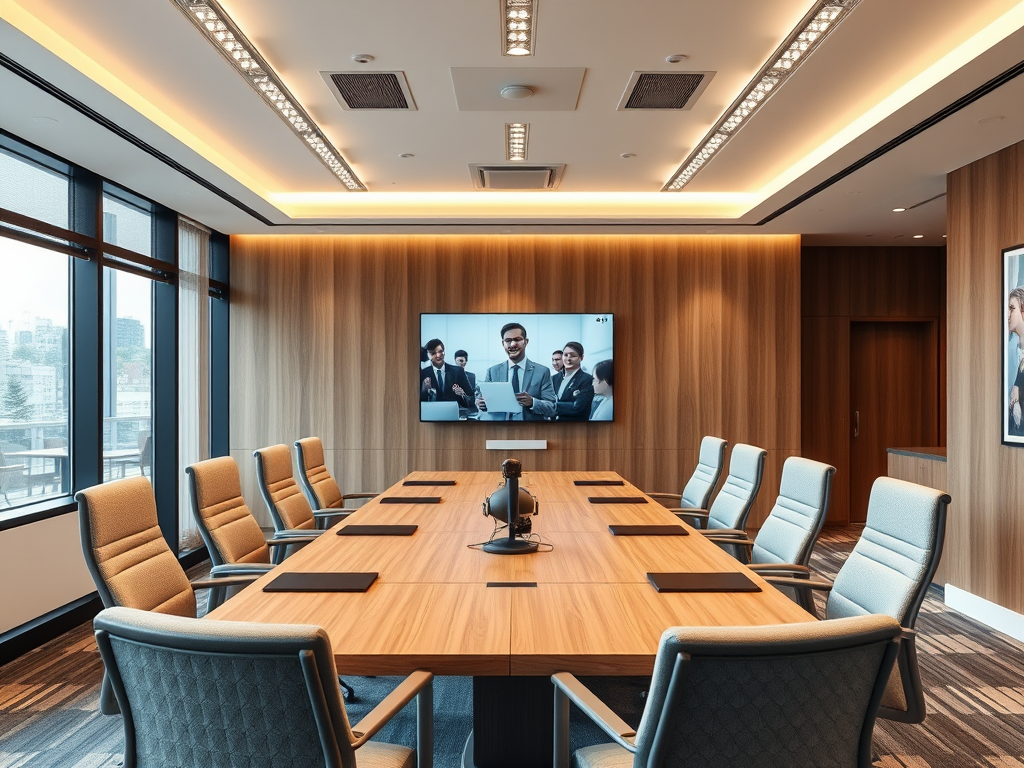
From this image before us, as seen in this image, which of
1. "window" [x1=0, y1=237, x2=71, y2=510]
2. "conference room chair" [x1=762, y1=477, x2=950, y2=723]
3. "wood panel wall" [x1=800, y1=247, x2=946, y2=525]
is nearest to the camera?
"conference room chair" [x1=762, y1=477, x2=950, y2=723]

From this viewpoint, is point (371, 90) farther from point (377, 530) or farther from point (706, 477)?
point (706, 477)

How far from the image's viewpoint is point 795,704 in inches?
56.9

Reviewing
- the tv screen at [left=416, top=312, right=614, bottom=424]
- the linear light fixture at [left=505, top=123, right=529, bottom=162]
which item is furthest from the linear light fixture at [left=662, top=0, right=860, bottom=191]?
the tv screen at [left=416, top=312, right=614, bottom=424]

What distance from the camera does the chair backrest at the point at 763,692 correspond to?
4.49ft

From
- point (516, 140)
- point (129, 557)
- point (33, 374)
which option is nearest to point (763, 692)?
point (129, 557)

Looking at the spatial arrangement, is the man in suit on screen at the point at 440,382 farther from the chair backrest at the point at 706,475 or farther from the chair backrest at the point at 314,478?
the chair backrest at the point at 706,475

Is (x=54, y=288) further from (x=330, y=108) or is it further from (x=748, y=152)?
(x=748, y=152)

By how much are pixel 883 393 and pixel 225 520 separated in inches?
290

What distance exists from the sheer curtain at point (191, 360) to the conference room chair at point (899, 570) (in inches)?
210

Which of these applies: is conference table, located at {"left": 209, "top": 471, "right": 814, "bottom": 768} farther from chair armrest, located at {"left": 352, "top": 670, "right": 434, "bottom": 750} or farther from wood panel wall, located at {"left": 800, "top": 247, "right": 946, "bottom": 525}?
wood panel wall, located at {"left": 800, "top": 247, "right": 946, "bottom": 525}

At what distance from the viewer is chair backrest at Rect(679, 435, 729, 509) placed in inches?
190

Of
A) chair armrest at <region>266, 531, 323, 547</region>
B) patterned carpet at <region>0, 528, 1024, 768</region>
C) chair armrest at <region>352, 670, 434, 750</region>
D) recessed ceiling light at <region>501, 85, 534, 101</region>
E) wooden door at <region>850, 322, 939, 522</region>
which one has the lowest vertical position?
patterned carpet at <region>0, 528, 1024, 768</region>

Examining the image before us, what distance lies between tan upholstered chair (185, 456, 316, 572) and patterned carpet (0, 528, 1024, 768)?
819mm

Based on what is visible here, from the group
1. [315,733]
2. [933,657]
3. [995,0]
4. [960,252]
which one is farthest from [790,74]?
[315,733]
